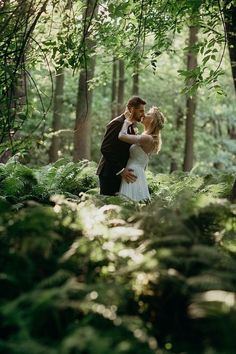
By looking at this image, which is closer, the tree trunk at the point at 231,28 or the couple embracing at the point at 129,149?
the tree trunk at the point at 231,28

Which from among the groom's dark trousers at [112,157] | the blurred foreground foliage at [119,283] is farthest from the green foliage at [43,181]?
the blurred foreground foliage at [119,283]

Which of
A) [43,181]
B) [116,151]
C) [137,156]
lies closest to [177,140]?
[43,181]

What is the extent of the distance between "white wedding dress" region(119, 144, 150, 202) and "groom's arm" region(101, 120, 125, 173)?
0.77ft

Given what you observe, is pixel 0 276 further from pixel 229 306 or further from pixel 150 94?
pixel 150 94

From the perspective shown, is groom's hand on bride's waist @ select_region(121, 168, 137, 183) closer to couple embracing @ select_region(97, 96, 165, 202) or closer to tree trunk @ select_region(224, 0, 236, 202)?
couple embracing @ select_region(97, 96, 165, 202)

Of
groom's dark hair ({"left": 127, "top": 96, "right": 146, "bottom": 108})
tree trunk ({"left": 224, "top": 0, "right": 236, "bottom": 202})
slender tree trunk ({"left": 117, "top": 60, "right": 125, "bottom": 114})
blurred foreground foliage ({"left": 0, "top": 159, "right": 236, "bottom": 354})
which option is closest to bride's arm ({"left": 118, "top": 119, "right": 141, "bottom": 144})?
groom's dark hair ({"left": 127, "top": 96, "right": 146, "bottom": 108})

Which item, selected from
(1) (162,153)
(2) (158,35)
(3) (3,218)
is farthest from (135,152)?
(1) (162,153)

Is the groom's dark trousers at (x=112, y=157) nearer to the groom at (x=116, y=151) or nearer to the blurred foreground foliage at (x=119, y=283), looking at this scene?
the groom at (x=116, y=151)

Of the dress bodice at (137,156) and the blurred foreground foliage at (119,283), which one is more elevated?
the dress bodice at (137,156)

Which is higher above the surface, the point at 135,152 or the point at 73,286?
the point at 135,152

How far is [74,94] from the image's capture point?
26.2 metres

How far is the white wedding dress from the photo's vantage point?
812cm

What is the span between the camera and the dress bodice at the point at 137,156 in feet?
26.7

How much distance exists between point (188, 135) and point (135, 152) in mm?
10627
